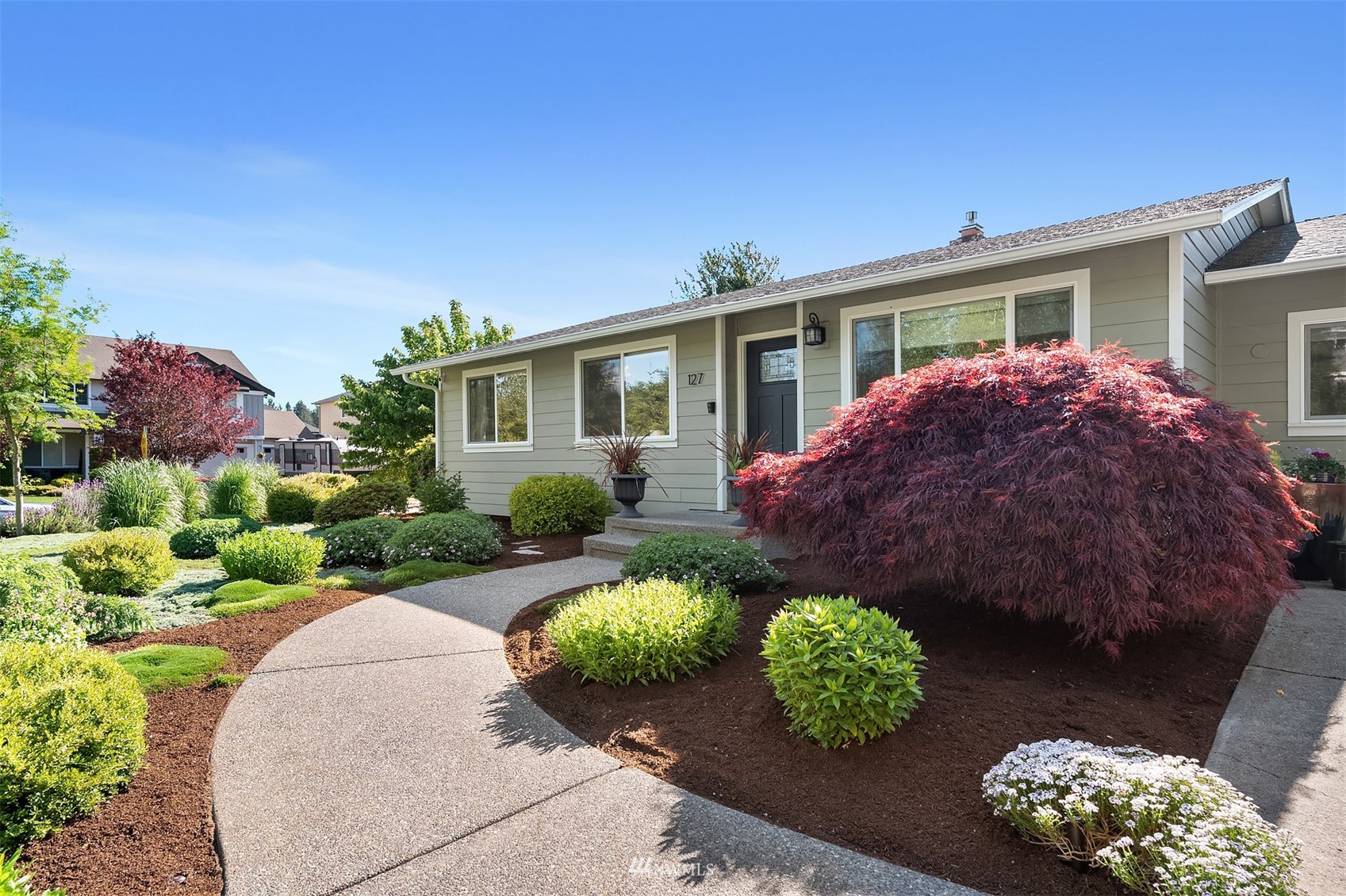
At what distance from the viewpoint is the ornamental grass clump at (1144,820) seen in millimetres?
1662

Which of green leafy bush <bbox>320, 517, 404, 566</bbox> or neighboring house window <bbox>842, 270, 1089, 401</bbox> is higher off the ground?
neighboring house window <bbox>842, 270, 1089, 401</bbox>

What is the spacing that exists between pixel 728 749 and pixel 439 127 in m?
8.54

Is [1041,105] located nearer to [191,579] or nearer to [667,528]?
[667,528]

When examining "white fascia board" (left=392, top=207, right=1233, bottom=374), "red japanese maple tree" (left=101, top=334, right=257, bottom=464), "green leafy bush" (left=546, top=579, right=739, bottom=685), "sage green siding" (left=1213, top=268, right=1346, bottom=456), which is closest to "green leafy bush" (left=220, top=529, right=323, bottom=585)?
"green leafy bush" (left=546, top=579, right=739, bottom=685)

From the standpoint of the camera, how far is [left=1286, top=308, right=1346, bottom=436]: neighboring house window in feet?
20.0

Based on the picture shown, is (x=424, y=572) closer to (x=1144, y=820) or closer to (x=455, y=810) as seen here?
(x=455, y=810)

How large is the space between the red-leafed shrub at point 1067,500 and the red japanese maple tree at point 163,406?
19.0 meters

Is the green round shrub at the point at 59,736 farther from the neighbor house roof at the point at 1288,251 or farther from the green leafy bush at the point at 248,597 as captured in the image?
the neighbor house roof at the point at 1288,251

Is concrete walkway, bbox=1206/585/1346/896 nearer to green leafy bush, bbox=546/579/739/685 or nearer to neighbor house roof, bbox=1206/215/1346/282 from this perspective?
green leafy bush, bbox=546/579/739/685

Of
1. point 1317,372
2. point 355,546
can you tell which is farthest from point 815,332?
point 355,546

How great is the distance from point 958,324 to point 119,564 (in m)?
7.99

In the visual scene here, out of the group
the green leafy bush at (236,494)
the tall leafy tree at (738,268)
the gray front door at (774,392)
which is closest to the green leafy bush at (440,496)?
the green leafy bush at (236,494)

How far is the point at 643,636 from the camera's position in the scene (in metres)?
3.37

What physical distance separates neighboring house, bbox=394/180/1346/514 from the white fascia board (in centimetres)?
2
